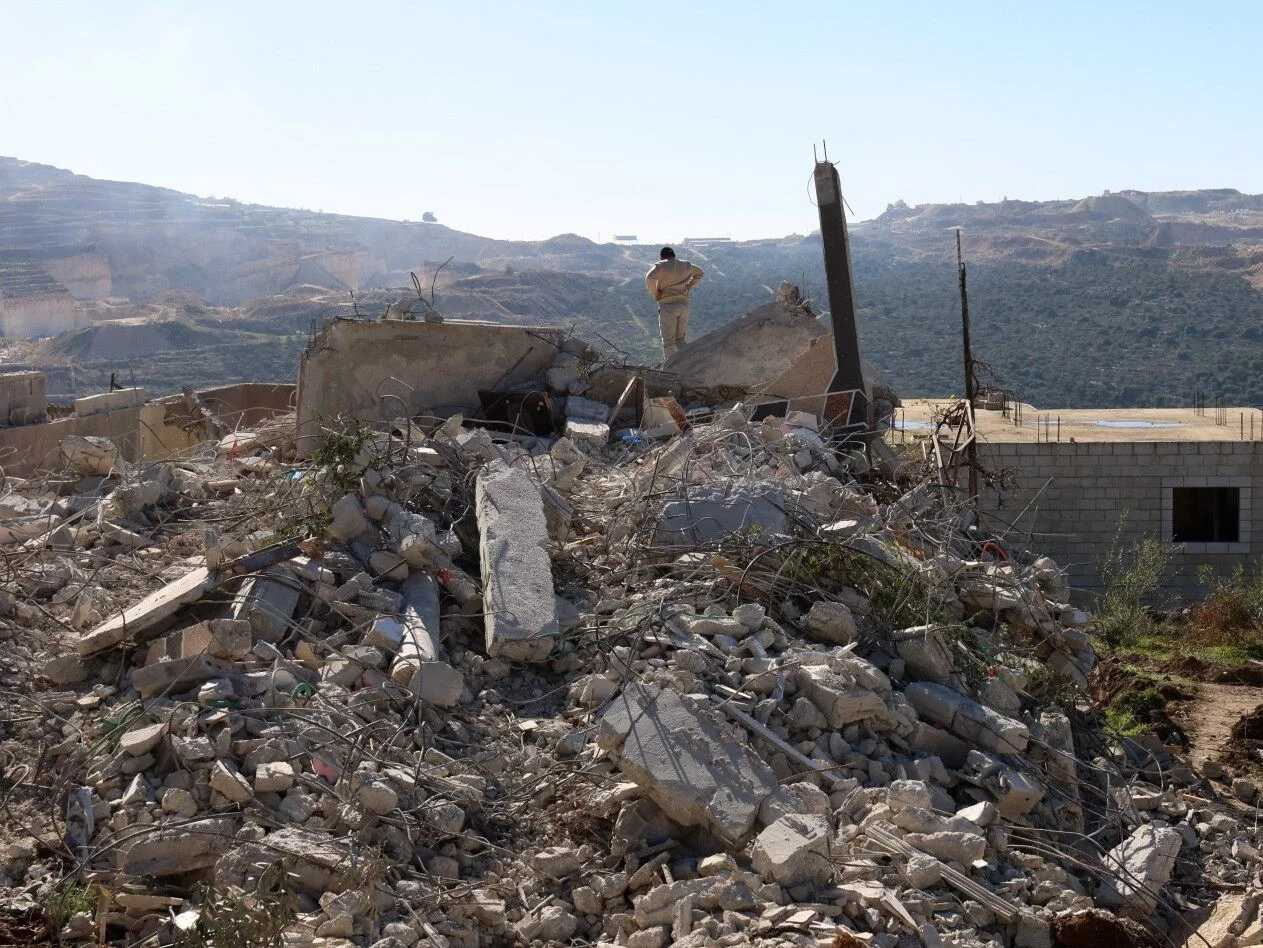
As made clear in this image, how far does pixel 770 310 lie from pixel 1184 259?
54.5m

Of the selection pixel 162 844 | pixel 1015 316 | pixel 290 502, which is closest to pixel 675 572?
pixel 290 502

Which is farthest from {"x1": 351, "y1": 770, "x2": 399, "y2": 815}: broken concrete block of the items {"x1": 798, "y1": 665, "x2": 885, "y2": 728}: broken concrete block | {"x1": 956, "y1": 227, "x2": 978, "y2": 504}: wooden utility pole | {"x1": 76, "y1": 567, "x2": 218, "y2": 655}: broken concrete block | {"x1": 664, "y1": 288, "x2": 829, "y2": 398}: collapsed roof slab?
{"x1": 664, "y1": 288, "x2": 829, "y2": 398}: collapsed roof slab

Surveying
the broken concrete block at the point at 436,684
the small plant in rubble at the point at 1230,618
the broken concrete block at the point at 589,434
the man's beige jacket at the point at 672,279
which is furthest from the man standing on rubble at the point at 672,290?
the broken concrete block at the point at 436,684

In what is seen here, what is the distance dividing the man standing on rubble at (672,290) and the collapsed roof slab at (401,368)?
8.21 ft

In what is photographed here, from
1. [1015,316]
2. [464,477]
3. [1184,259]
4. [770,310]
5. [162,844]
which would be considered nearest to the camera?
[162,844]

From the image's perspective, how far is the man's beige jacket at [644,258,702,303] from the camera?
38.5 ft

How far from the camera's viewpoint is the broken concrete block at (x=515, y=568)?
5.61 metres

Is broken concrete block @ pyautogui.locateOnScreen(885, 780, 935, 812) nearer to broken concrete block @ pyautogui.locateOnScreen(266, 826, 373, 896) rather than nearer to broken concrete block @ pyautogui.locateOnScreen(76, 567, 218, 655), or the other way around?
broken concrete block @ pyautogui.locateOnScreen(266, 826, 373, 896)

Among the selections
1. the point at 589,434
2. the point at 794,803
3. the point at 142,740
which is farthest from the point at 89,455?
the point at 794,803

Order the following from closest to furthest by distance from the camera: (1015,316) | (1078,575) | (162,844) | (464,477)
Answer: (162,844) < (464,477) < (1078,575) < (1015,316)

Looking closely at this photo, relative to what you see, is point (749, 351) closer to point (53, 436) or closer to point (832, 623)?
point (832, 623)

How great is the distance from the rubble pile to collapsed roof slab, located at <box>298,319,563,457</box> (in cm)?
172

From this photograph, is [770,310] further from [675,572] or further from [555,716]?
[555,716]

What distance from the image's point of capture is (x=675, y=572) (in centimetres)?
625
